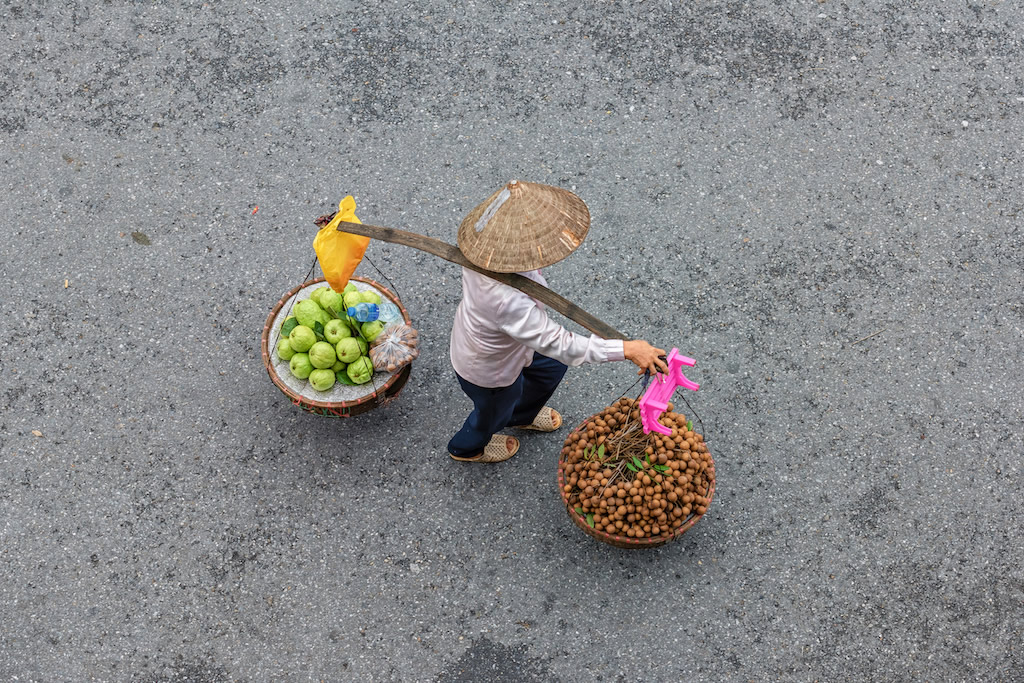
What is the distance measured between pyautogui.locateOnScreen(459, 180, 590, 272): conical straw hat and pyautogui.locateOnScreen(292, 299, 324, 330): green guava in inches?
38.3

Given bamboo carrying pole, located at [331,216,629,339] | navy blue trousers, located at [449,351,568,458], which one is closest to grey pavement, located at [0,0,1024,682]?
navy blue trousers, located at [449,351,568,458]

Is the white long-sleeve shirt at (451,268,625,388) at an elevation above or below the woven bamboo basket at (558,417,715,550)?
above

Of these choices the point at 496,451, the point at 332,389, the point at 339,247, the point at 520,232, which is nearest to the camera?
the point at 520,232

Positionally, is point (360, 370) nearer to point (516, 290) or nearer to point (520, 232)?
point (516, 290)

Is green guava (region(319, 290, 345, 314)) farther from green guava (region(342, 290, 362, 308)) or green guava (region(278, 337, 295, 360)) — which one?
green guava (region(278, 337, 295, 360))

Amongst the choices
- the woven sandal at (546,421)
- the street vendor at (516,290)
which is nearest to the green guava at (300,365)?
the street vendor at (516,290)

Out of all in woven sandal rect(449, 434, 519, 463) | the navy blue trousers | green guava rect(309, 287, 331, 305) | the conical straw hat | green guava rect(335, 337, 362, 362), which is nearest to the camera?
the conical straw hat

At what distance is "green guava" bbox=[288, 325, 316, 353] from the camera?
3.38 metres

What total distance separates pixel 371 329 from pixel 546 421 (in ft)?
3.01

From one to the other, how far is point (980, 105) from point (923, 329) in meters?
1.41

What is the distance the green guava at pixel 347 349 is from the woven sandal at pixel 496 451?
715mm

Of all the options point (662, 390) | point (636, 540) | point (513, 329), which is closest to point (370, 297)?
point (513, 329)

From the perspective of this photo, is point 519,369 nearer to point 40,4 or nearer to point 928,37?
point 928,37

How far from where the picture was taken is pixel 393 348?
3422 mm
